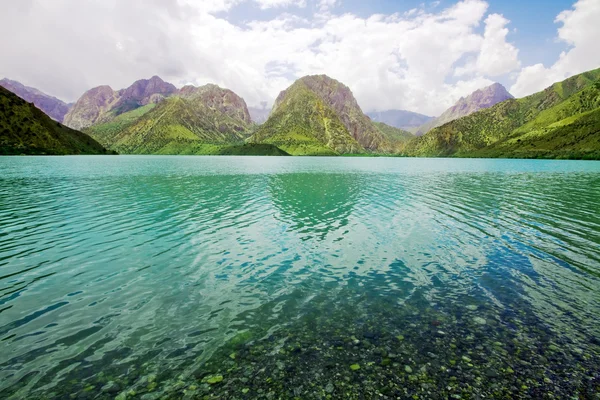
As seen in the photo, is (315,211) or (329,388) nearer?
(329,388)

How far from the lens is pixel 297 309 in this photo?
51.2 feet

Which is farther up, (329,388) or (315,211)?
(329,388)

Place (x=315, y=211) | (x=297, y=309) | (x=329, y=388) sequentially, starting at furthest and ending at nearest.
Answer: (x=315, y=211)
(x=297, y=309)
(x=329, y=388)

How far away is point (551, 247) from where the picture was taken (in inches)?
1015

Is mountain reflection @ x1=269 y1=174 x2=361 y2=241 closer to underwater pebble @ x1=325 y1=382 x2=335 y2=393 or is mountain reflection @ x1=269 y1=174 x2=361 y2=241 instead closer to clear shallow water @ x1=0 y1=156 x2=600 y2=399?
clear shallow water @ x1=0 y1=156 x2=600 y2=399

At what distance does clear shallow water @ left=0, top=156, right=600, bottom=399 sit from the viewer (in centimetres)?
1033

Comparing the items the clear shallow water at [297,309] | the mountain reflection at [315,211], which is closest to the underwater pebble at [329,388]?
the clear shallow water at [297,309]

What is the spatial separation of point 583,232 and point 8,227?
56663 mm

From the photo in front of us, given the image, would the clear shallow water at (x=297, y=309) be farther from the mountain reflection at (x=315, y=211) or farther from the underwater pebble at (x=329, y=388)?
the mountain reflection at (x=315, y=211)

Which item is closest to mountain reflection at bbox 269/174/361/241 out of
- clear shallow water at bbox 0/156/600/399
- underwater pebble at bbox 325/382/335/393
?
clear shallow water at bbox 0/156/600/399

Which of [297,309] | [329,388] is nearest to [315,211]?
[297,309]

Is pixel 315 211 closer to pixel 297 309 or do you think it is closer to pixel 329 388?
pixel 297 309

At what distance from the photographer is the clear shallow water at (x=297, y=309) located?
1033 centimetres

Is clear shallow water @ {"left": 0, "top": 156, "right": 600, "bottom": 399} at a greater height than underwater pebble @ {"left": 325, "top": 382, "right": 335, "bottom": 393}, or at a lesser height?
lesser
